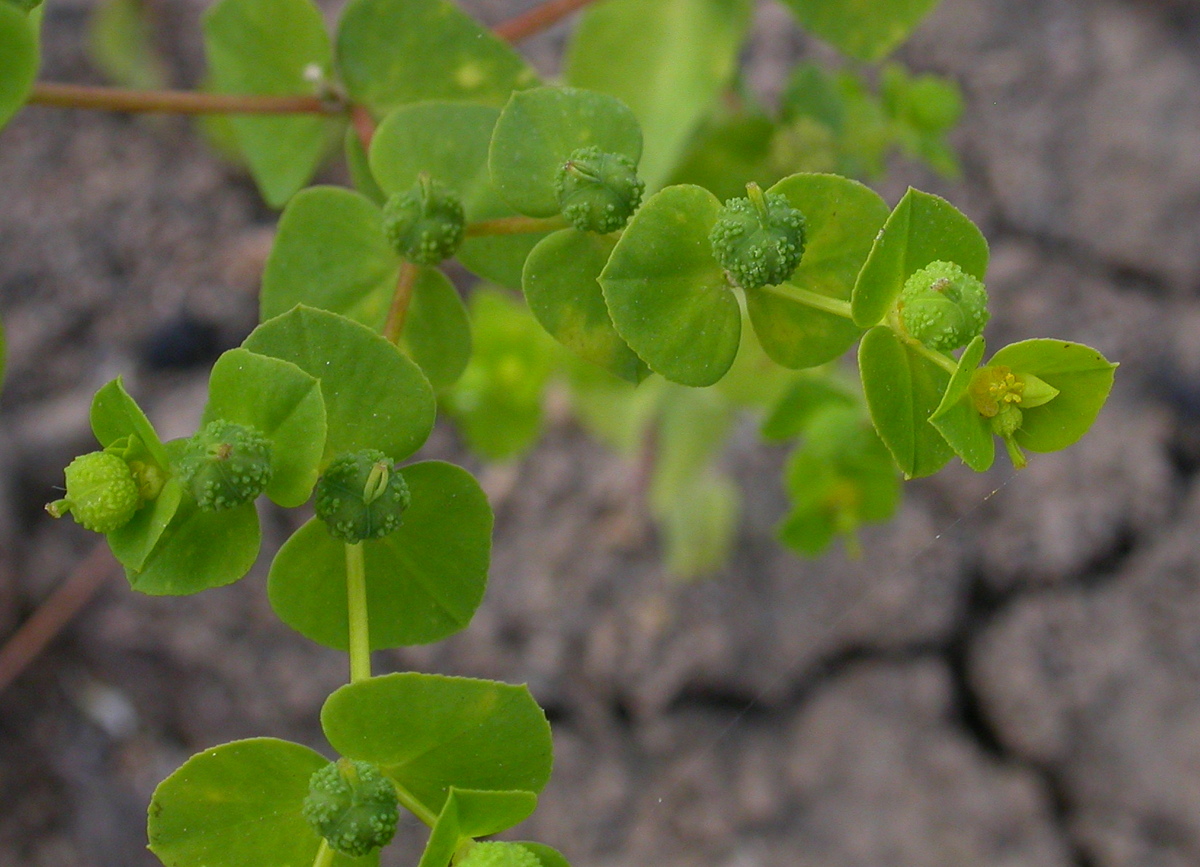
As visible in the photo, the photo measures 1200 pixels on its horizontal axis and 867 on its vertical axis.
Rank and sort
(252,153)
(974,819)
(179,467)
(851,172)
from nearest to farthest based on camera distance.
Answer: (179,467)
(252,153)
(851,172)
(974,819)

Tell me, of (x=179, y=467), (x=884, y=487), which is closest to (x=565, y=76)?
(x=884, y=487)

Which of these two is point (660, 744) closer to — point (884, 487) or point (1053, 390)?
point (884, 487)

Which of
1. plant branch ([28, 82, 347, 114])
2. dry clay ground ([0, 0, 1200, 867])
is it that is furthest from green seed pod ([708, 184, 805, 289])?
dry clay ground ([0, 0, 1200, 867])

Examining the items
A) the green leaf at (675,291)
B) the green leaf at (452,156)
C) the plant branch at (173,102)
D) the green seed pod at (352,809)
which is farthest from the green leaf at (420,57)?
the green seed pod at (352,809)

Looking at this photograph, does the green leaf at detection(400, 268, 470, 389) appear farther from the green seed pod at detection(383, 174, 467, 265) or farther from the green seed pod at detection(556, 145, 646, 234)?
the green seed pod at detection(556, 145, 646, 234)

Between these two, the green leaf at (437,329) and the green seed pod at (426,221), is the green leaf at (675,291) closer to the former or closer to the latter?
the green seed pod at (426,221)

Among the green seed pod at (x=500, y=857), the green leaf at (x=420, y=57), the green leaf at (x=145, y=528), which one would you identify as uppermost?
the green leaf at (x=420, y=57)
